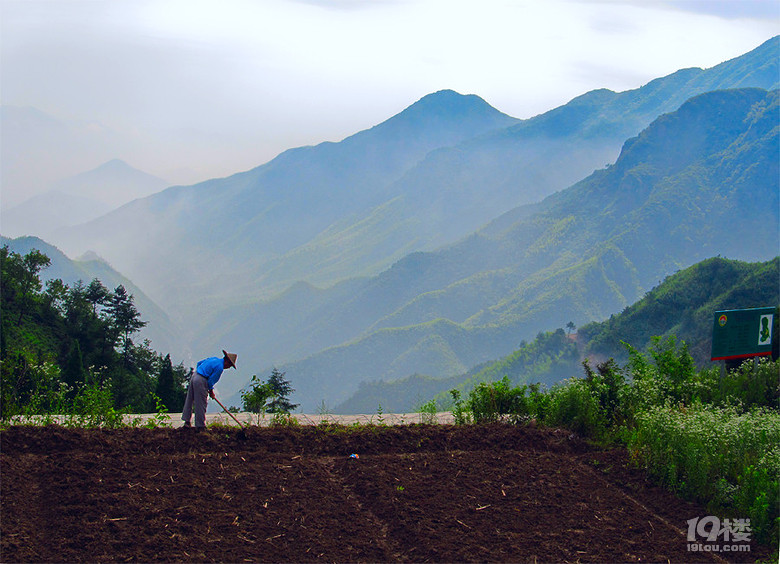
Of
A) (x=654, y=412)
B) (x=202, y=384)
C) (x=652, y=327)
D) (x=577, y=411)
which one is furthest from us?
(x=652, y=327)

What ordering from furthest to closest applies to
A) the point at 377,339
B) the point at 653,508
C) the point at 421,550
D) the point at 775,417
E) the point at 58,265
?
the point at 58,265 < the point at 377,339 < the point at 775,417 < the point at 653,508 < the point at 421,550

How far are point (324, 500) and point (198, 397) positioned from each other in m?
2.49

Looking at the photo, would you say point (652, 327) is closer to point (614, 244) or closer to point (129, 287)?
point (614, 244)

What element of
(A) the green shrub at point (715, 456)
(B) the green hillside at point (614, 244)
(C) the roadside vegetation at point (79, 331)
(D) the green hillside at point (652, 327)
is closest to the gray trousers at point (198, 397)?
(A) the green shrub at point (715, 456)

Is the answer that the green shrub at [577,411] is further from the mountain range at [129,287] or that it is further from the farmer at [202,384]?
the mountain range at [129,287]

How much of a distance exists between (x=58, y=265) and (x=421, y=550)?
163 metres

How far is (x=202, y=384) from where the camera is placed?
7992 millimetres

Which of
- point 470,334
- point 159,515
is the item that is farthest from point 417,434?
point 470,334

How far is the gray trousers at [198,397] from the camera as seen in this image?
799 cm

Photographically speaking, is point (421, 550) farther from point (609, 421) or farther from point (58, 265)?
point (58, 265)

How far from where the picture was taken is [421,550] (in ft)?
18.1

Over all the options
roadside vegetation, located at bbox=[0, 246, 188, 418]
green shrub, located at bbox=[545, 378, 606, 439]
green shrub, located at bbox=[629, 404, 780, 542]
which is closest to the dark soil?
green shrub, located at bbox=[629, 404, 780, 542]

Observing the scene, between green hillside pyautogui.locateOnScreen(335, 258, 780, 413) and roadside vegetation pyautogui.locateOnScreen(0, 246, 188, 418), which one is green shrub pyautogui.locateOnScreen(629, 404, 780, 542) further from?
green hillside pyautogui.locateOnScreen(335, 258, 780, 413)

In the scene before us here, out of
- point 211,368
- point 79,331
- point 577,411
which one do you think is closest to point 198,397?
point 211,368
